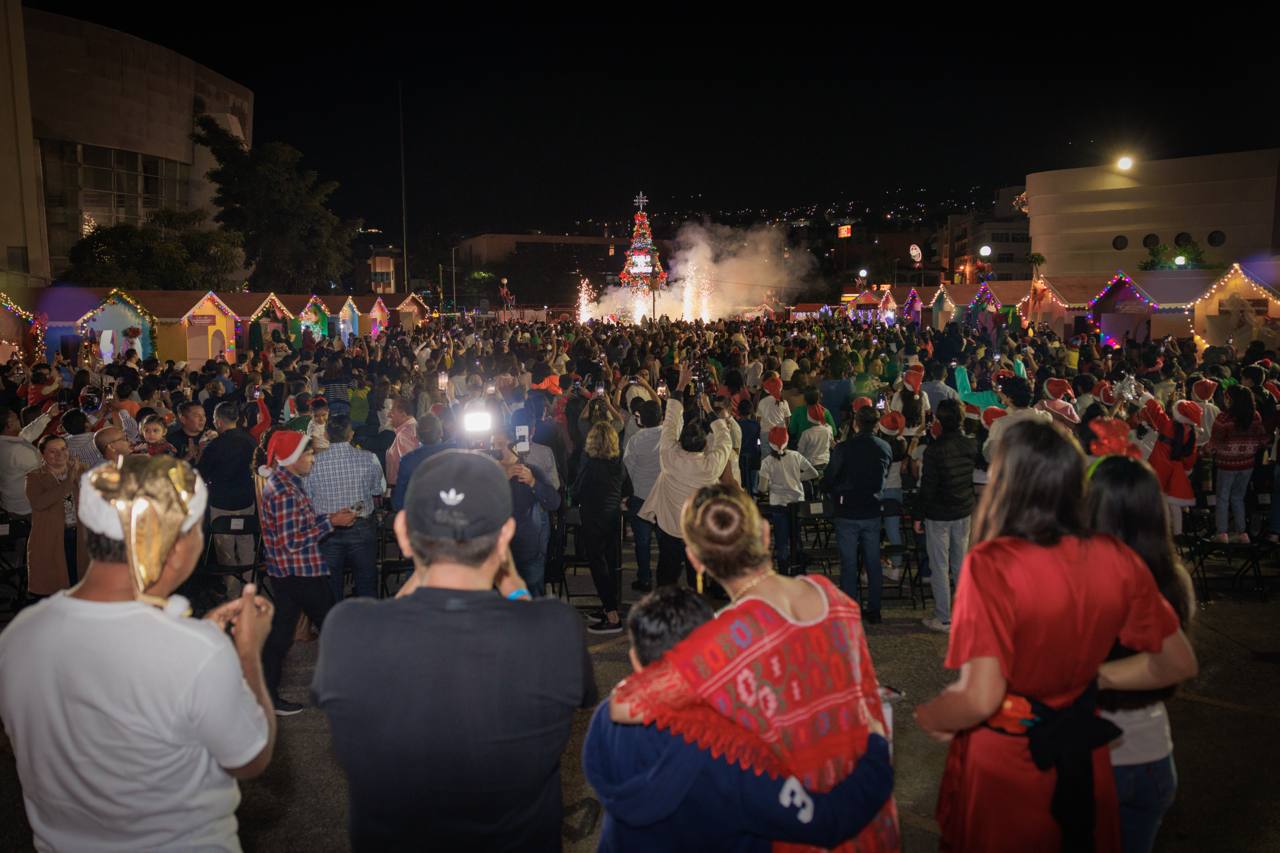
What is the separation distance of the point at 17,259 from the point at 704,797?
40116mm

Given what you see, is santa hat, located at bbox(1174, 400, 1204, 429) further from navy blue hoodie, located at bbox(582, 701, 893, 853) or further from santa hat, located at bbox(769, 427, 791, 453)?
navy blue hoodie, located at bbox(582, 701, 893, 853)

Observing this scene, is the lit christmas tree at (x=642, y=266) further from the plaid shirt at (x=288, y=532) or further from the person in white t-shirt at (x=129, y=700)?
the person in white t-shirt at (x=129, y=700)

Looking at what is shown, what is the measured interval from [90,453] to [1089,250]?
50.9m

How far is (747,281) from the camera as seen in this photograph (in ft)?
226

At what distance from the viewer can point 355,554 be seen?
6.14m

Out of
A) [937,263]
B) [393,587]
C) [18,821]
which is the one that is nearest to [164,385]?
[393,587]

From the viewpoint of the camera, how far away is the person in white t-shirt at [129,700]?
212 cm

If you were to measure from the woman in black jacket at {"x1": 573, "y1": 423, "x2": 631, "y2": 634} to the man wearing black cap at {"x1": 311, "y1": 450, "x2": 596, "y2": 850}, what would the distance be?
188 inches

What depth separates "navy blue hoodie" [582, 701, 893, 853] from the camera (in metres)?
2.30

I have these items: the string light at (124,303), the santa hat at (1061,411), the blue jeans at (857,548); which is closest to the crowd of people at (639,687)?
the blue jeans at (857,548)

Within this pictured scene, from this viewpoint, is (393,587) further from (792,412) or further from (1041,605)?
(1041,605)

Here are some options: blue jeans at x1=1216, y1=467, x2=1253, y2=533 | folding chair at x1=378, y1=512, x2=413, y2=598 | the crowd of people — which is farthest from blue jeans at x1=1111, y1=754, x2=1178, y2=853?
blue jeans at x1=1216, y1=467, x2=1253, y2=533

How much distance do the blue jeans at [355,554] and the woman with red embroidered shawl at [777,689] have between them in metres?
4.12

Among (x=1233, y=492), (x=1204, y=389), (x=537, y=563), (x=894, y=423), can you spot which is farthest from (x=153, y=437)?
(x=1204, y=389)
